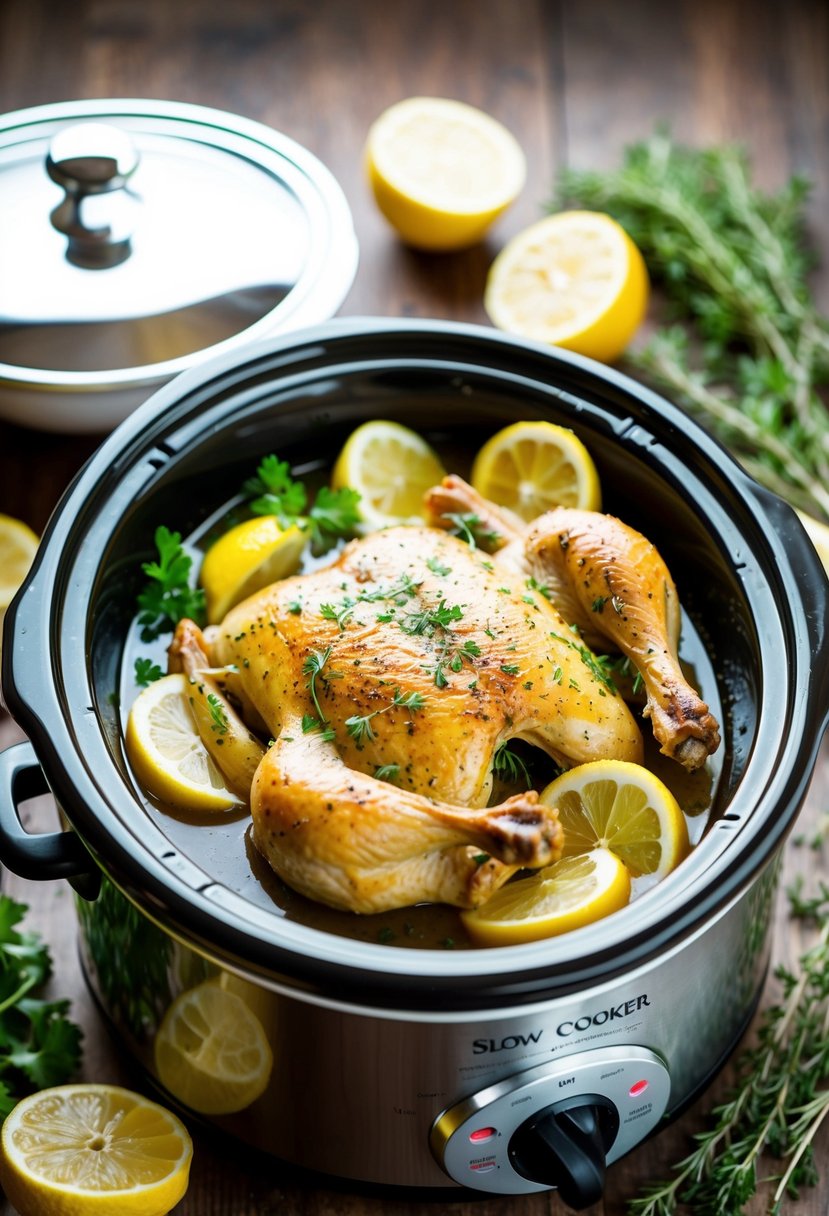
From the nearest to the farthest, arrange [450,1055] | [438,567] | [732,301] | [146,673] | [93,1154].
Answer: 1. [450,1055]
2. [93,1154]
3. [438,567]
4. [146,673]
5. [732,301]

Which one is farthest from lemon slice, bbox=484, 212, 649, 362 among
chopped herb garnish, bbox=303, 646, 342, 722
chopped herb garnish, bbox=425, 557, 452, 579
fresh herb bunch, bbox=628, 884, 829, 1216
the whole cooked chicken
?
fresh herb bunch, bbox=628, 884, 829, 1216

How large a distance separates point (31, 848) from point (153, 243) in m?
1.41

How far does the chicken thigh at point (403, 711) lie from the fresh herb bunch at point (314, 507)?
210 mm

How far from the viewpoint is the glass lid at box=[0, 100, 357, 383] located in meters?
2.62

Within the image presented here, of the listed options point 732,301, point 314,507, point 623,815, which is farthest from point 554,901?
point 732,301

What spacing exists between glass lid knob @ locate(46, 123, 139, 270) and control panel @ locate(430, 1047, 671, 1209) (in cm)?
175

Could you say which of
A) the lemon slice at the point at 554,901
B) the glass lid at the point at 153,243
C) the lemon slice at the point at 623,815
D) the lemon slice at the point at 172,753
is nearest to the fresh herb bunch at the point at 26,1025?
the lemon slice at the point at 172,753

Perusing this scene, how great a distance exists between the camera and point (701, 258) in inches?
126

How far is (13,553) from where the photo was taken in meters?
2.67

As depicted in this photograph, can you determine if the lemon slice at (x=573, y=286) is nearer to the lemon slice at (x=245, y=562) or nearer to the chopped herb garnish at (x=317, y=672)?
the lemon slice at (x=245, y=562)

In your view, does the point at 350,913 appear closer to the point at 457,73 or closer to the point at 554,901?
the point at 554,901

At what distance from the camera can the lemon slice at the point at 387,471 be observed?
7.92ft

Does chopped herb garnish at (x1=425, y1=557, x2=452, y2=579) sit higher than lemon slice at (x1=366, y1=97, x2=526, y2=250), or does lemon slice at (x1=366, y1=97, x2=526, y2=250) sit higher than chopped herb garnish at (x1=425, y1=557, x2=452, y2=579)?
lemon slice at (x1=366, y1=97, x2=526, y2=250)

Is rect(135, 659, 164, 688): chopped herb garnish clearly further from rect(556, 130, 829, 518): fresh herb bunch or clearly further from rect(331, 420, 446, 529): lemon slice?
rect(556, 130, 829, 518): fresh herb bunch
